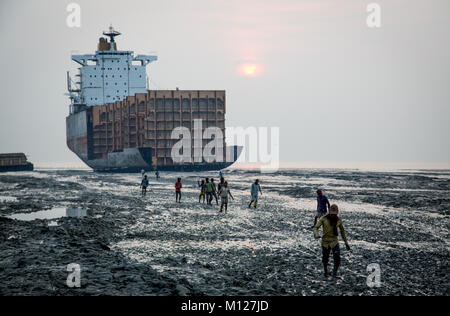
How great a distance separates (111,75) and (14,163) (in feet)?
92.5

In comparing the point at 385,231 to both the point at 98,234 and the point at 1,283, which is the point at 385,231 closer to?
the point at 98,234

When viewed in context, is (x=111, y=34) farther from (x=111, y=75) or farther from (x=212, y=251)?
(x=212, y=251)

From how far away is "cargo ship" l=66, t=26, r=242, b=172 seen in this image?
5816 centimetres

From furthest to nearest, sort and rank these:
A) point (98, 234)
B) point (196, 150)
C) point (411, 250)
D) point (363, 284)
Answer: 1. point (196, 150)
2. point (98, 234)
3. point (411, 250)
4. point (363, 284)

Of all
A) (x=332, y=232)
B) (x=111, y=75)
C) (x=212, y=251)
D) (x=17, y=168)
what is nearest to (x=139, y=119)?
(x=111, y=75)

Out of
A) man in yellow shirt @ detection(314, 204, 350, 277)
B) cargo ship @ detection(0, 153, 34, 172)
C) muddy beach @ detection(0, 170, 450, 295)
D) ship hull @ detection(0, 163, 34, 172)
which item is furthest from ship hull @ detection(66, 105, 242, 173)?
man in yellow shirt @ detection(314, 204, 350, 277)

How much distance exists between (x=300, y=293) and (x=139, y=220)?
967 cm

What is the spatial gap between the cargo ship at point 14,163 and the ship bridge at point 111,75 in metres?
20.7

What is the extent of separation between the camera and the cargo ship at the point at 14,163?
81938mm

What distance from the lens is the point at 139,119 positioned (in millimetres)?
60812

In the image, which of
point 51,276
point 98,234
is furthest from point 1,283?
point 98,234

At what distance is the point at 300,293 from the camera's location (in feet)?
23.1

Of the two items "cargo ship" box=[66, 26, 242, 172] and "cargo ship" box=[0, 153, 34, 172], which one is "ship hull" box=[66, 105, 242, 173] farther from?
"cargo ship" box=[0, 153, 34, 172]
